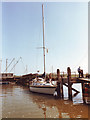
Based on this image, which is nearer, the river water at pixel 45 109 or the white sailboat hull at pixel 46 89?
the river water at pixel 45 109

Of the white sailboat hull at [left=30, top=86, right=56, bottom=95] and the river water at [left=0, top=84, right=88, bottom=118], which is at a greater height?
the white sailboat hull at [left=30, top=86, right=56, bottom=95]

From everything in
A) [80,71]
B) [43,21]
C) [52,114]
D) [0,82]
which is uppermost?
[43,21]

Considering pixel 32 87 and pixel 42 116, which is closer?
pixel 42 116

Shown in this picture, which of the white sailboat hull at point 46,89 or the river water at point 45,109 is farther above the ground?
the white sailboat hull at point 46,89

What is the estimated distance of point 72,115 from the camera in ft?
36.2

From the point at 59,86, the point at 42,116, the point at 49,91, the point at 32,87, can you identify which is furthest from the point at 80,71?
the point at 42,116

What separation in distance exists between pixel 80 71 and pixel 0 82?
1537 inches

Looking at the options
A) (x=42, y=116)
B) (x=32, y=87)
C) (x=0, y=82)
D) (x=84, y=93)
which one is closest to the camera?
(x=42, y=116)

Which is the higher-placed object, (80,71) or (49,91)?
(80,71)

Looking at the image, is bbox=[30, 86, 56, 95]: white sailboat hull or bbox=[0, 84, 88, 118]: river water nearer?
bbox=[0, 84, 88, 118]: river water

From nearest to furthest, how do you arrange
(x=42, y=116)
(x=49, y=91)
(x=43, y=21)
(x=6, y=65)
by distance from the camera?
(x=42, y=116) → (x=49, y=91) → (x=43, y=21) → (x=6, y=65)

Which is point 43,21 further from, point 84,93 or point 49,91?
point 84,93

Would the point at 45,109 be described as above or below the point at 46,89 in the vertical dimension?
below

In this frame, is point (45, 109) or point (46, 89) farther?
point (46, 89)
